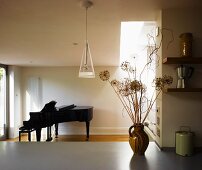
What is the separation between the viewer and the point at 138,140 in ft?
5.08

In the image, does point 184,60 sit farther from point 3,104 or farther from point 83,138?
point 3,104

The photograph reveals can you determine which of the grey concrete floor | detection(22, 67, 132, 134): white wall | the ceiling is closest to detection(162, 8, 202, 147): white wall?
the ceiling

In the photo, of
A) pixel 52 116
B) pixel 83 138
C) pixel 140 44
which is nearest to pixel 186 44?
pixel 140 44

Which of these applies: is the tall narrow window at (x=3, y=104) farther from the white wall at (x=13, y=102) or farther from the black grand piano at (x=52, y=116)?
the black grand piano at (x=52, y=116)

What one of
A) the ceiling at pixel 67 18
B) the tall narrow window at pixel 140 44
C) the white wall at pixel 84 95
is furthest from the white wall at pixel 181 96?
the white wall at pixel 84 95

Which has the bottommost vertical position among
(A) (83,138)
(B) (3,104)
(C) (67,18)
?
(A) (83,138)

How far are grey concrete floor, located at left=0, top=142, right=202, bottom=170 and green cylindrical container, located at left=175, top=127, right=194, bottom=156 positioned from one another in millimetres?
53

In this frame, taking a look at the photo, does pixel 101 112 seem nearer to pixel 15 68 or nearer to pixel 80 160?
pixel 15 68

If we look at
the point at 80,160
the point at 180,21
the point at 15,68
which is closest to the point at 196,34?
the point at 180,21

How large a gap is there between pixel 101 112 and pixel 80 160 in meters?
→ 4.46

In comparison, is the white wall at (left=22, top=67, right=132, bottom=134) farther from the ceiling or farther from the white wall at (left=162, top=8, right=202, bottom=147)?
the white wall at (left=162, top=8, right=202, bottom=147)

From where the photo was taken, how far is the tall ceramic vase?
154 centimetres

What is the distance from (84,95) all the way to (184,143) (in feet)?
14.8

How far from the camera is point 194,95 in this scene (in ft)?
5.82
